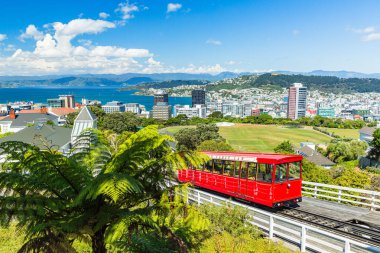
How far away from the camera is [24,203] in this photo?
17.8 ft

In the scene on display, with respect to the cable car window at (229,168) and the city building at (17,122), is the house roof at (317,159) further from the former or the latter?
the city building at (17,122)

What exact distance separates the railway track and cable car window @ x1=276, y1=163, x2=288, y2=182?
4.23 feet

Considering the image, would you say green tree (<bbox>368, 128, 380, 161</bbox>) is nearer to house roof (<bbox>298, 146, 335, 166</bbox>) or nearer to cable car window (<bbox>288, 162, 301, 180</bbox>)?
house roof (<bbox>298, 146, 335, 166</bbox>)

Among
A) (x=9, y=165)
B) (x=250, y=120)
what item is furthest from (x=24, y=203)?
(x=250, y=120)

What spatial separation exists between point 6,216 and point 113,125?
6803 cm

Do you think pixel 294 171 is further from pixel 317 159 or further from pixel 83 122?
pixel 317 159

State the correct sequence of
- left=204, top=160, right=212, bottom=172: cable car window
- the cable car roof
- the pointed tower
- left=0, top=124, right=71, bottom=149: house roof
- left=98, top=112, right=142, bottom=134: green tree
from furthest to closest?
left=98, top=112, right=142, bottom=134: green tree → left=0, top=124, right=71, bottom=149: house roof → the pointed tower → left=204, top=160, right=212, bottom=172: cable car window → the cable car roof

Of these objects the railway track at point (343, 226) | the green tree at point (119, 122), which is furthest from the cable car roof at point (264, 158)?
the green tree at point (119, 122)

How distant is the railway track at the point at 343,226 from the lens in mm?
9625

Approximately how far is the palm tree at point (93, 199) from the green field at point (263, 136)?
252 ft

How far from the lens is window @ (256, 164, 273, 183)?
12870mm

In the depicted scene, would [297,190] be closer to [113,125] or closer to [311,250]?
[311,250]

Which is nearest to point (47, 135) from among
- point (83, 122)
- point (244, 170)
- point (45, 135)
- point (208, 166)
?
point (45, 135)

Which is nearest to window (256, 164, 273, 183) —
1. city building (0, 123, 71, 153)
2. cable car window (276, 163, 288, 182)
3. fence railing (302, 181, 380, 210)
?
cable car window (276, 163, 288, 182)
